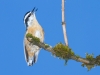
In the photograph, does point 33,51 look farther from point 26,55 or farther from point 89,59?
point 89,59

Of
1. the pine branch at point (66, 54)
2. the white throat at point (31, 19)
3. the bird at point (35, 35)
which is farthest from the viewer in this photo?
the white throat at point (31, 19)

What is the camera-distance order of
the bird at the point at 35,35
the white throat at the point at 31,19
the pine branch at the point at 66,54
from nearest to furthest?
the pine branch at the point at 66,54 → the bird at the point at 35,35 → the white throat at the point at 31,19

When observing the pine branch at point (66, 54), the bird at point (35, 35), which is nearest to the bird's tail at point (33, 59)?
the bird at point (35, 35)

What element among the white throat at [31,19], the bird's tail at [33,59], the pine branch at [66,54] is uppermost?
the white throat at [31,19]

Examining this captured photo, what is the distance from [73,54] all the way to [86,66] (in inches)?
3.8

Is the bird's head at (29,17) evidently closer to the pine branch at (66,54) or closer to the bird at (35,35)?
the bird at (35,35)

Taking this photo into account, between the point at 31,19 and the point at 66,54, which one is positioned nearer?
the point at 66,54

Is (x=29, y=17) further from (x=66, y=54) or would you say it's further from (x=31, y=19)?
(x=66, y=54)

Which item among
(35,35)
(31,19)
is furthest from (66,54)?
(31,19)

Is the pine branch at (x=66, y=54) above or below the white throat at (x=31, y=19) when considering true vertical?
below

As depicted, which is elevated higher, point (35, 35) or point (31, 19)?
point (31, 19)

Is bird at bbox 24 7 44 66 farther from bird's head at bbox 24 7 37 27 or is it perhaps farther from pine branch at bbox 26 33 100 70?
pine branch at bbox 26 33 100 70

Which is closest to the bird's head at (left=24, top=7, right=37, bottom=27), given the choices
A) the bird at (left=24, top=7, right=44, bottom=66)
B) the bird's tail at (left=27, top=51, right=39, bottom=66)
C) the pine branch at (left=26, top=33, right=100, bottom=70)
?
the bird at (left=24, top=7, right=44, bottom=66)

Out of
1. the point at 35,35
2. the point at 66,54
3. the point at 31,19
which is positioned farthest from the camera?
the point at 31,19
